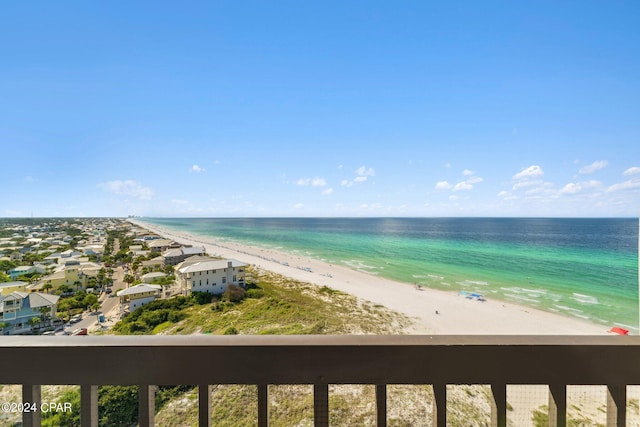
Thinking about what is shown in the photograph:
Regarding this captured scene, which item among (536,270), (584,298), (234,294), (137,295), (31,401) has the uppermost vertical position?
(31,401)

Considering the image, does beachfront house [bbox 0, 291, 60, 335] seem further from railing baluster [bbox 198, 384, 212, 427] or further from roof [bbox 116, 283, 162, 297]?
railing baluster [bbox 198, 384, 212, 427]

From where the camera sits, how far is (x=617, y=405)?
50 centimetres

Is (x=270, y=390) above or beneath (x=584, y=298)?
above

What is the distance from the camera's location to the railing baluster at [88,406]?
0.51 metres

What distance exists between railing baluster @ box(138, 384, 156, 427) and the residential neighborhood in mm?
741

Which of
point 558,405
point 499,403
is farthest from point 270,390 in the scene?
point 558,405

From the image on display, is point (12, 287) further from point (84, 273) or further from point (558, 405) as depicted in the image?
point (558, 405)

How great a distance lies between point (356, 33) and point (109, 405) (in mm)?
2353

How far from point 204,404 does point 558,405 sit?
70cm

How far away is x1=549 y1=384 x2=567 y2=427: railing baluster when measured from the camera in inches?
19.7

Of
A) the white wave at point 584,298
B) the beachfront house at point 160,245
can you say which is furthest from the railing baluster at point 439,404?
the white wave at point 584,298

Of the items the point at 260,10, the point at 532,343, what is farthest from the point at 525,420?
the point at 260,10

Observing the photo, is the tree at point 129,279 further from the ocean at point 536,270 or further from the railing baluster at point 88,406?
the railing baluster at point 88,406

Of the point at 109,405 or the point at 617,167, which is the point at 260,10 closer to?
the point at 109,405
